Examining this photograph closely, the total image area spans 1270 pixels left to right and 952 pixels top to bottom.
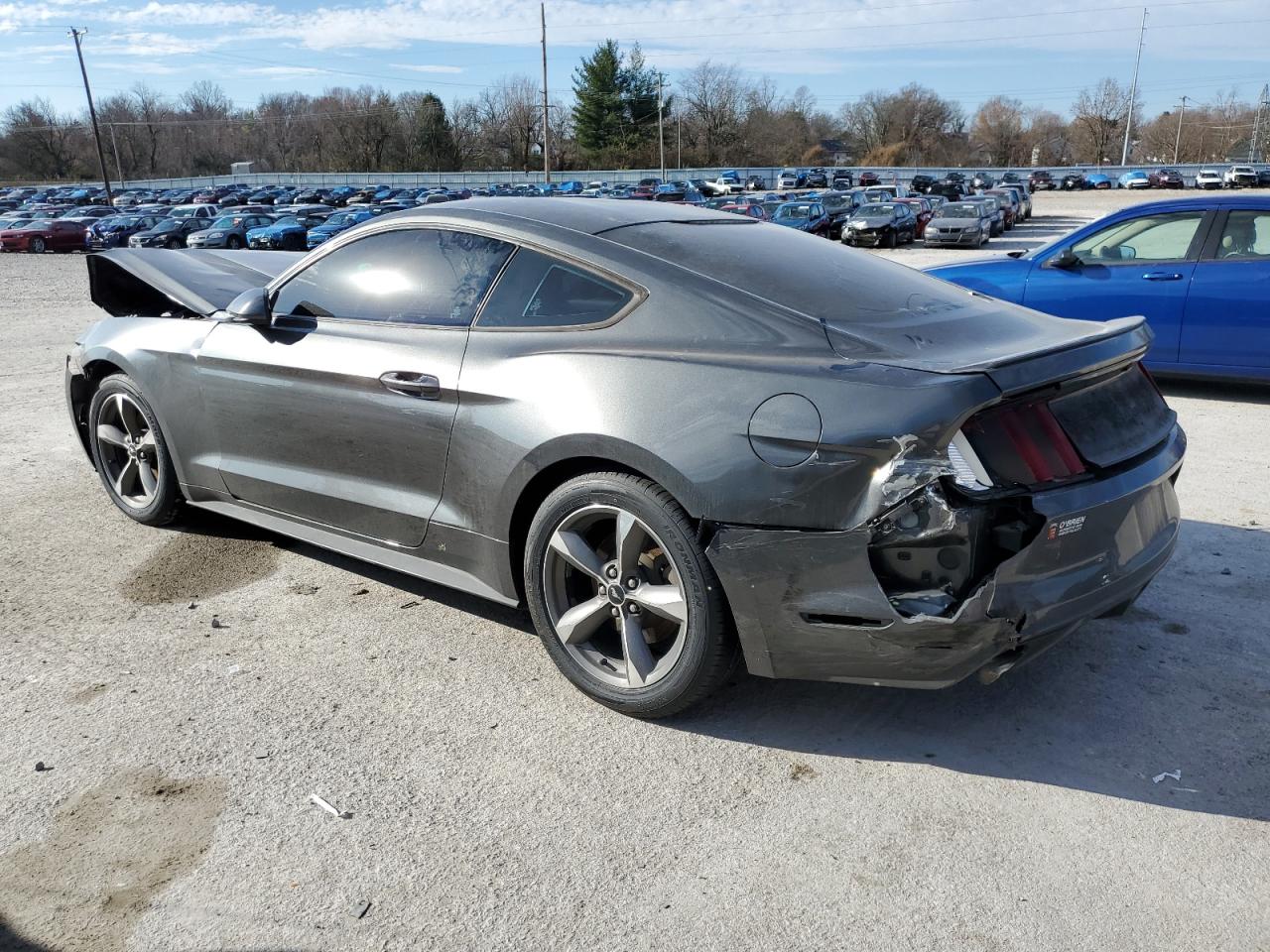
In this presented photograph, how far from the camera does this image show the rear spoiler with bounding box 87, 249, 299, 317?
4.93 m

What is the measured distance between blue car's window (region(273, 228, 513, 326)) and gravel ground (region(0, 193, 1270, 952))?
121 cm

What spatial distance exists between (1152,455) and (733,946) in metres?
2.03

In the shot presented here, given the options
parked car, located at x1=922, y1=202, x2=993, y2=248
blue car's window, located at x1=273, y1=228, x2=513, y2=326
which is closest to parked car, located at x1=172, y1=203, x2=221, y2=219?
parked car, located at x1=922, y1=202, x2=993, y2=248

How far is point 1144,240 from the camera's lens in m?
7.89

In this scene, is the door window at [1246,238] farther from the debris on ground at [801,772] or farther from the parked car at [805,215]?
the parked car at [805,215]

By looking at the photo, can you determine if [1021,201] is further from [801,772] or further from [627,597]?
[801,772]

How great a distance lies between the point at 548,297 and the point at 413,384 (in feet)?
1.90

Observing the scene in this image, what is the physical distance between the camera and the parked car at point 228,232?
34312 mm

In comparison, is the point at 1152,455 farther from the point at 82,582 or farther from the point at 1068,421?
the point at 82,582

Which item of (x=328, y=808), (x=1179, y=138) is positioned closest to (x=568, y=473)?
(x=328, y=808)

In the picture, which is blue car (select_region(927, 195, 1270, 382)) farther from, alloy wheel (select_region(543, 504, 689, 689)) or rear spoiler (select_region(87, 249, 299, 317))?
alloy wheel (select_region(543, 504, 689, 689))

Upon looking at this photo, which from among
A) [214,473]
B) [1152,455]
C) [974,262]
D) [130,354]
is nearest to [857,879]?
[1152,455]

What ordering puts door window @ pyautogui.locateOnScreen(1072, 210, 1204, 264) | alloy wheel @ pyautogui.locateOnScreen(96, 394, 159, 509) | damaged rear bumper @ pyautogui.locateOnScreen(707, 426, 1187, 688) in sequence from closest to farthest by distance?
damaged rear bumper @ pyautogui.locateOnScreen(707, 426, 1187, 688), alloy wheel @ pyautogui.locateOnScreen(96, 394, 159, 509), door window @ pyautogui.locateOnScreen(1072, 210, 1204, 264)

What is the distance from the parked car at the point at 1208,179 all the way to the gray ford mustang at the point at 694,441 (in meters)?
79.9
